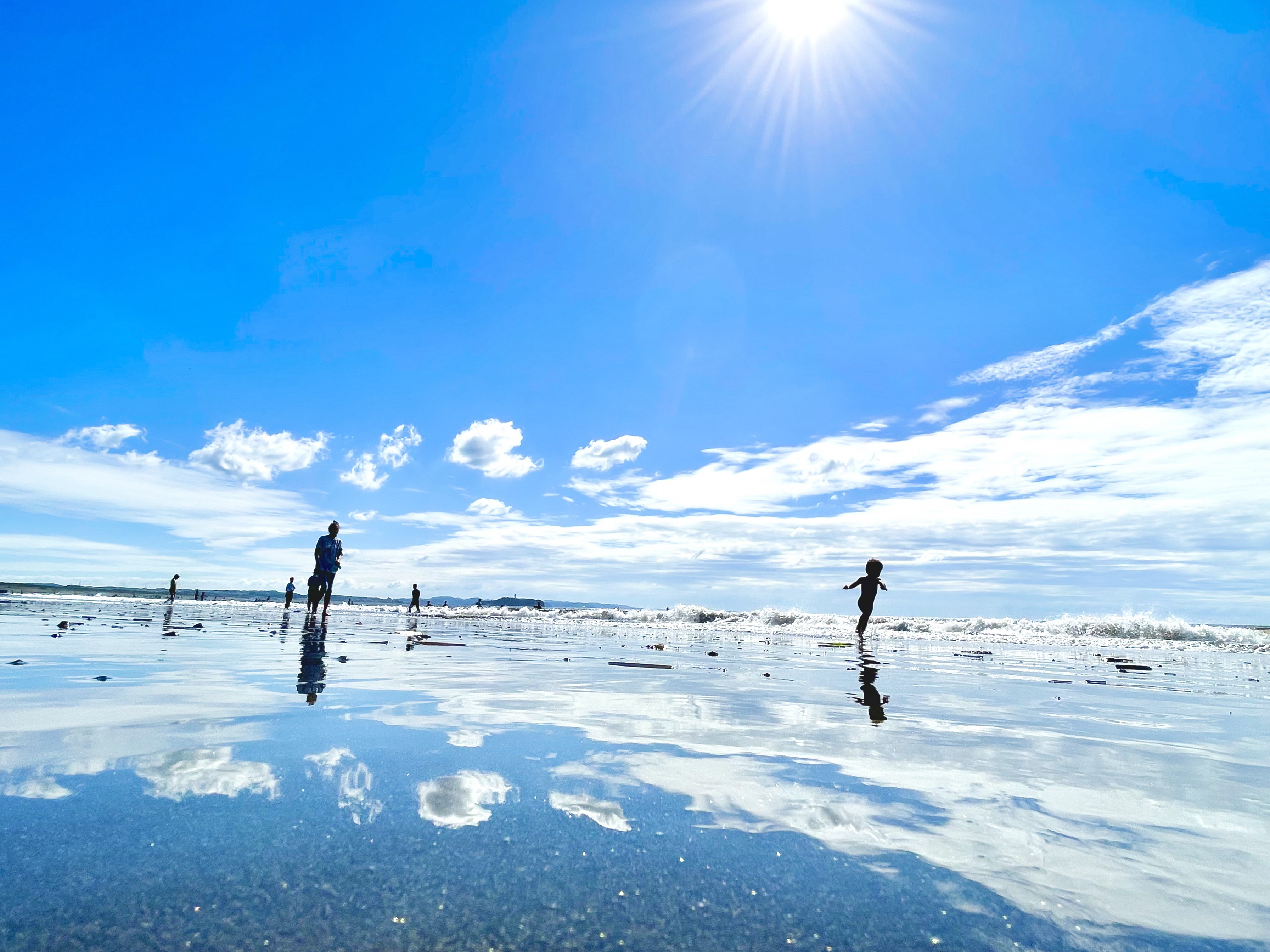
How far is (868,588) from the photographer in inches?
798

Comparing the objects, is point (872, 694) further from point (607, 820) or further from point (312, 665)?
point (312, 665)

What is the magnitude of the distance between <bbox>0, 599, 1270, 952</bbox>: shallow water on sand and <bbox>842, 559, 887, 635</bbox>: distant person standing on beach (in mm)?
13689

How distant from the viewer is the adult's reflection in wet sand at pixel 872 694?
18.2ft

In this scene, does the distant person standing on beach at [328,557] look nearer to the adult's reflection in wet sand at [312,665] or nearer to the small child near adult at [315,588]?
the small child near adult at [315,588]

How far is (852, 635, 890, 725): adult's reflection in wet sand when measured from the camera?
218 inches

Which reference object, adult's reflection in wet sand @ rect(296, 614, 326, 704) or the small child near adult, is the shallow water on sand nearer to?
adult's reflection in wet sand @ rect(296, 614, 326, 704)

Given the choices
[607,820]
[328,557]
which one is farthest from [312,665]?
[328,557]

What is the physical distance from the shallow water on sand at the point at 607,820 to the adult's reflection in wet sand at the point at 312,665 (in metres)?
0.11

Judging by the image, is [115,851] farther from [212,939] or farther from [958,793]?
[958,793]

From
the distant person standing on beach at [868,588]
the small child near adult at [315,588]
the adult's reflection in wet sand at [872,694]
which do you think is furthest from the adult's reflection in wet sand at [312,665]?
the distant person standing on beach at [868,588]

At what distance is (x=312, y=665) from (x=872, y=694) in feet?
21.3

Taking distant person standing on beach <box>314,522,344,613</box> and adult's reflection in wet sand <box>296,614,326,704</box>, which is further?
distant person standing on beach <box>314,522,344,613</box>

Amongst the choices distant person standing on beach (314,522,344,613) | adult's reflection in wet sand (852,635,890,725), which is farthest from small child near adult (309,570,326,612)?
adult's reflection in wet sand (852,635,890,725)

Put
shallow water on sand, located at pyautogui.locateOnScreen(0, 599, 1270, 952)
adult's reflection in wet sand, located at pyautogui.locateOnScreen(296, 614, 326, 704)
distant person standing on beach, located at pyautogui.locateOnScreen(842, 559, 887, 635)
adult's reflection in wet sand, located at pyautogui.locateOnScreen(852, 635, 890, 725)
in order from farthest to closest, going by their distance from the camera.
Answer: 1. distant person standing on beach, located at pyautogui.locateOnScreen(842, 559, 887, 635)
2. adult's reflection in wet sand, located at pyautogui.locateOnScreen(296, 614, 326, 704)
3. adult's reflection in wet sand, located at pyautogui.locateOnScreen(852, 635, 890, 725)
4. shallow water on sand, located at pyautogui.locateOnScreen(0, 599, 1270, 952)
